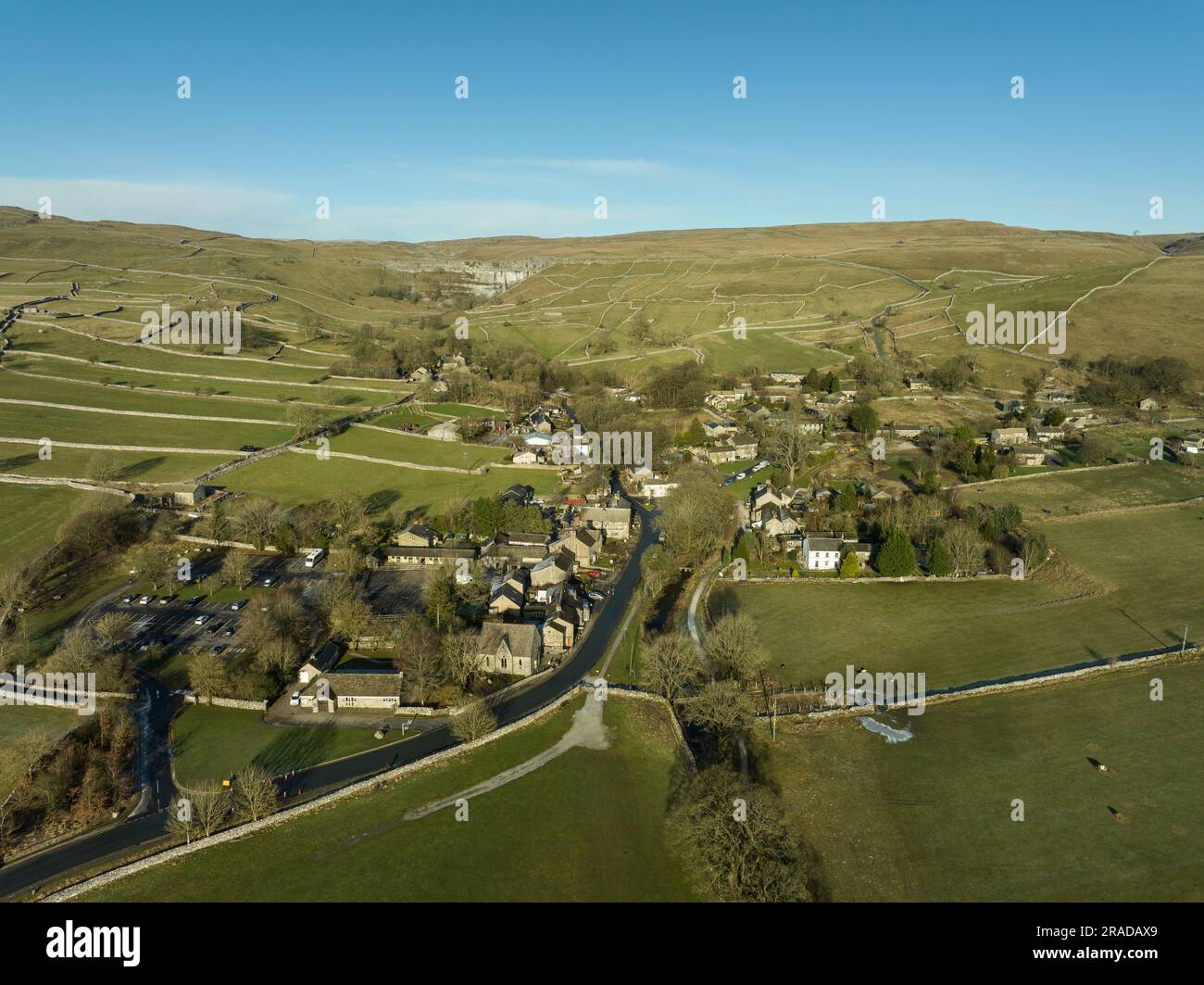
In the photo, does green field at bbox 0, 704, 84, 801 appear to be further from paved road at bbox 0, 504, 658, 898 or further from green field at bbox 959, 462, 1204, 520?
green field at bbox 959, 462, 1204, 520

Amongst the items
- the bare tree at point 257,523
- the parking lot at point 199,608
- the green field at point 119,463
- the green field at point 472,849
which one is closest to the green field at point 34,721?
the parking lot at point 199,608

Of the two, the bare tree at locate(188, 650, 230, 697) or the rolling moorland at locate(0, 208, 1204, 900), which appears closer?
the rolling moorland at locate(0, 208, 1204, 900)

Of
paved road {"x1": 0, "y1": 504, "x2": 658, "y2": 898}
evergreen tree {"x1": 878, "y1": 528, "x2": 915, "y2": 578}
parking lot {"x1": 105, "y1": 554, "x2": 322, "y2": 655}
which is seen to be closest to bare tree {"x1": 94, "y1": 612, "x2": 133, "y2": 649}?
parking lot {"x1": 105, "y1": 554, "x2": 322, "y2": 655}

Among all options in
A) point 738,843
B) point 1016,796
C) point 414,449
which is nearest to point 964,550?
point 1016,796
